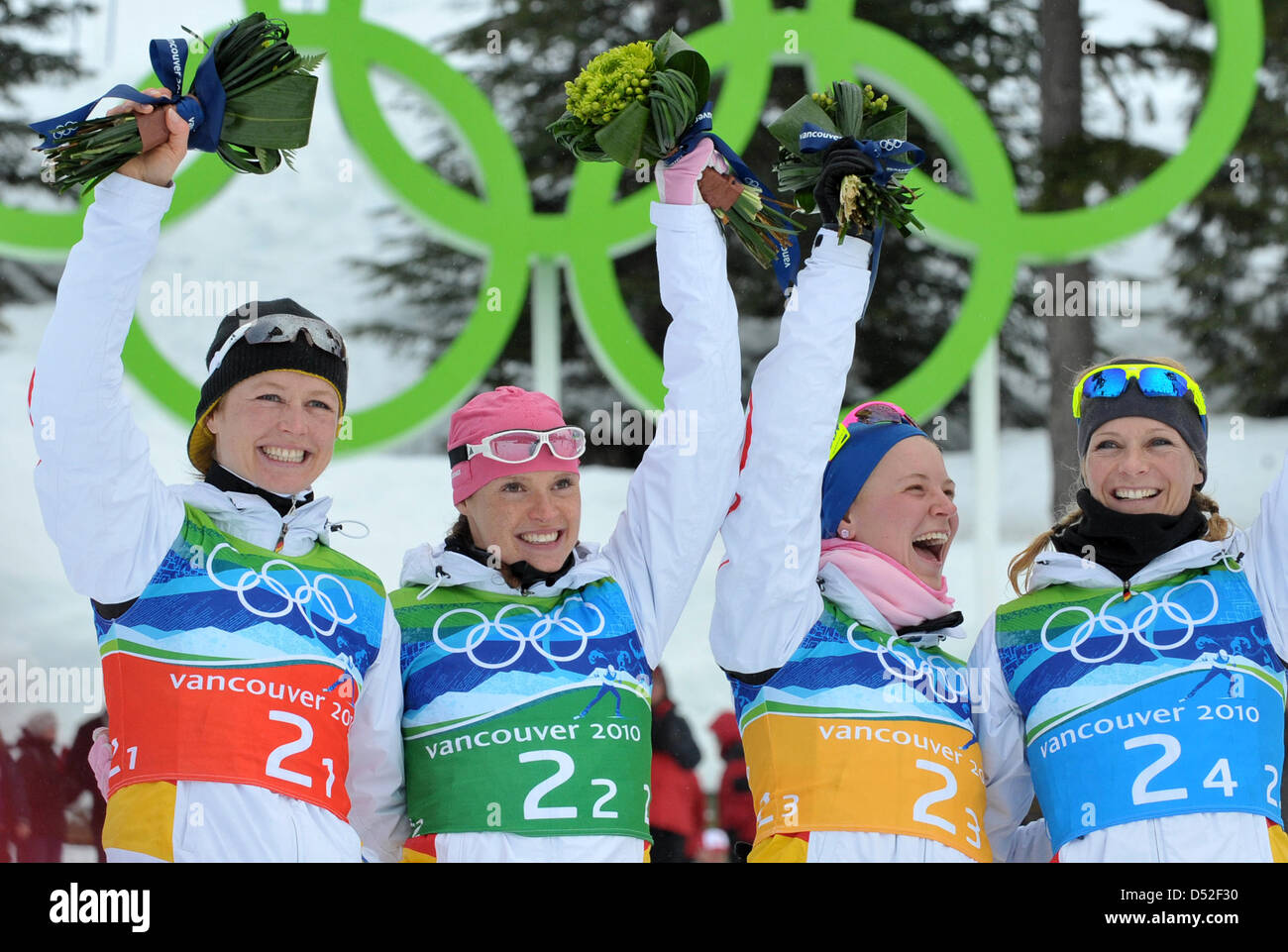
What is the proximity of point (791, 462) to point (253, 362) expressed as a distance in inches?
45.8

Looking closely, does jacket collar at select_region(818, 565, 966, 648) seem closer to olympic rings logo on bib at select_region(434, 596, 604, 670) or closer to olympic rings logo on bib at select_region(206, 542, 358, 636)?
olympic rings logo on bib at select_region(434, 596, 604, 670)

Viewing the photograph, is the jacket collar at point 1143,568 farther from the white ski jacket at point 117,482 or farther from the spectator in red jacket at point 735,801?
the spectator in red jacket at point 735,801

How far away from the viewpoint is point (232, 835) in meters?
2.88

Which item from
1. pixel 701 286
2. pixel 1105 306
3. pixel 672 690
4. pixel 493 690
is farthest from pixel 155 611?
pixel 1105 306

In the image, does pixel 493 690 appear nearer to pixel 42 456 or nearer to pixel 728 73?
pixel 42 456

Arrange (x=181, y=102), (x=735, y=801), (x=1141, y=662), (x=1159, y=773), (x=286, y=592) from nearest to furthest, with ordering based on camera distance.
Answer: (x=181, y=102) → (x=286, y=592) → (x=1159, y=773) → (x=1141, y=662) → (x=735, y=801)

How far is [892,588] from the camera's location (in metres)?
3.43

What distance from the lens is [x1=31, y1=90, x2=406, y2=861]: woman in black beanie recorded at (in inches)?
112

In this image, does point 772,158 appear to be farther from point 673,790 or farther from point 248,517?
point 248,517

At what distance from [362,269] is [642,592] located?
12.3ft

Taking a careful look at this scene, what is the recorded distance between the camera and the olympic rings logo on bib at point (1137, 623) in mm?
3311

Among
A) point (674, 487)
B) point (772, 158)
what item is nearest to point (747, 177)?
point (674, 487)

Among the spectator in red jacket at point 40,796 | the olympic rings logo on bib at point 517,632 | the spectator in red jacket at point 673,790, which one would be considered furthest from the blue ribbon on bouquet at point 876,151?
the spectator in red jacket at point 40,796

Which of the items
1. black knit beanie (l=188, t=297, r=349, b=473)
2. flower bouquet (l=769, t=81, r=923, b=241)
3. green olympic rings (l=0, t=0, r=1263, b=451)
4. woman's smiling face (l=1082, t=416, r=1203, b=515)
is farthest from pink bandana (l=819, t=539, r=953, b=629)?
green olympic rings (l=0, t=0, r=1263, b=451)
